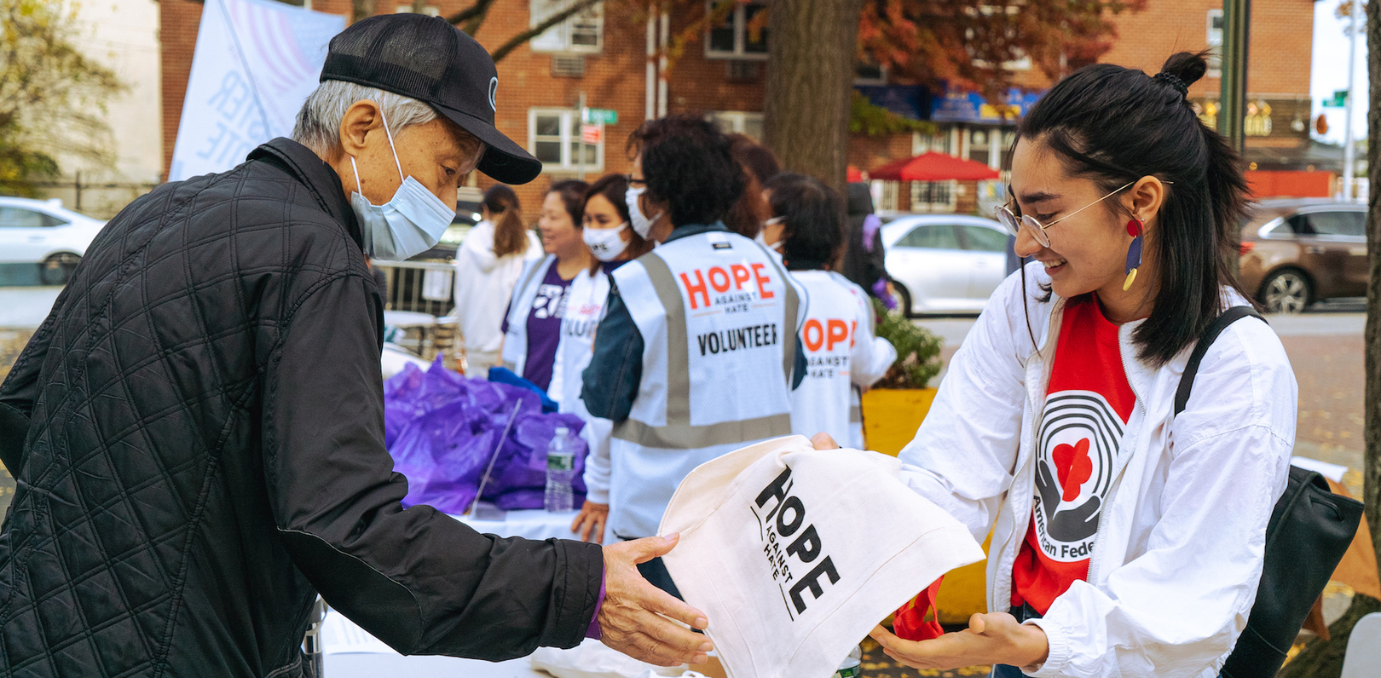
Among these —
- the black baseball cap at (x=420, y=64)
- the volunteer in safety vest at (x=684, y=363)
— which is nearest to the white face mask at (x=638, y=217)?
the volunteer in safety vest at (x=684, y=363)

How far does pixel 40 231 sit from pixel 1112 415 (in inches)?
641

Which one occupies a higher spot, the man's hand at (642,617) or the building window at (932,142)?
the building window at (932,142)

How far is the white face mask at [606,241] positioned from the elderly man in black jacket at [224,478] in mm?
3092

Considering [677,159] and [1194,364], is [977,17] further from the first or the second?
[1194,364]

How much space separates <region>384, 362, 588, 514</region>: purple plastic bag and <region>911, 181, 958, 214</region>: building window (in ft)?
75.6

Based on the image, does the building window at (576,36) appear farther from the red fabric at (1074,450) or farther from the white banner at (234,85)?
the red fabric at (1074,450)

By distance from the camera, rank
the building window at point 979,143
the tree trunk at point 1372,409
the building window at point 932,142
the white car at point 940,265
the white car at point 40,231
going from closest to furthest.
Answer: the tree trunk at point 1372,409 < the white car at point 40,231 < the white car at point 940,265 < the building window at point 932,142 < the building window at point 979,143

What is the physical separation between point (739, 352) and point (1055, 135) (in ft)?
5.71

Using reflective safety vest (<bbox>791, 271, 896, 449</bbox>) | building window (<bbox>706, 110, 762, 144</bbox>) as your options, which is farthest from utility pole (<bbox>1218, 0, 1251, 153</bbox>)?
building window (<bbox>706, 110, 762, 144</bbox>)

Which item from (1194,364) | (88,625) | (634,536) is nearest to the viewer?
(88,625)

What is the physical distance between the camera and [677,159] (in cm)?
365

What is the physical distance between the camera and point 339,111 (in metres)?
1.80

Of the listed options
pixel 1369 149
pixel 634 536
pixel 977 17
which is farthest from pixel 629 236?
pixel 977 17

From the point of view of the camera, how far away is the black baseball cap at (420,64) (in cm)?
177
